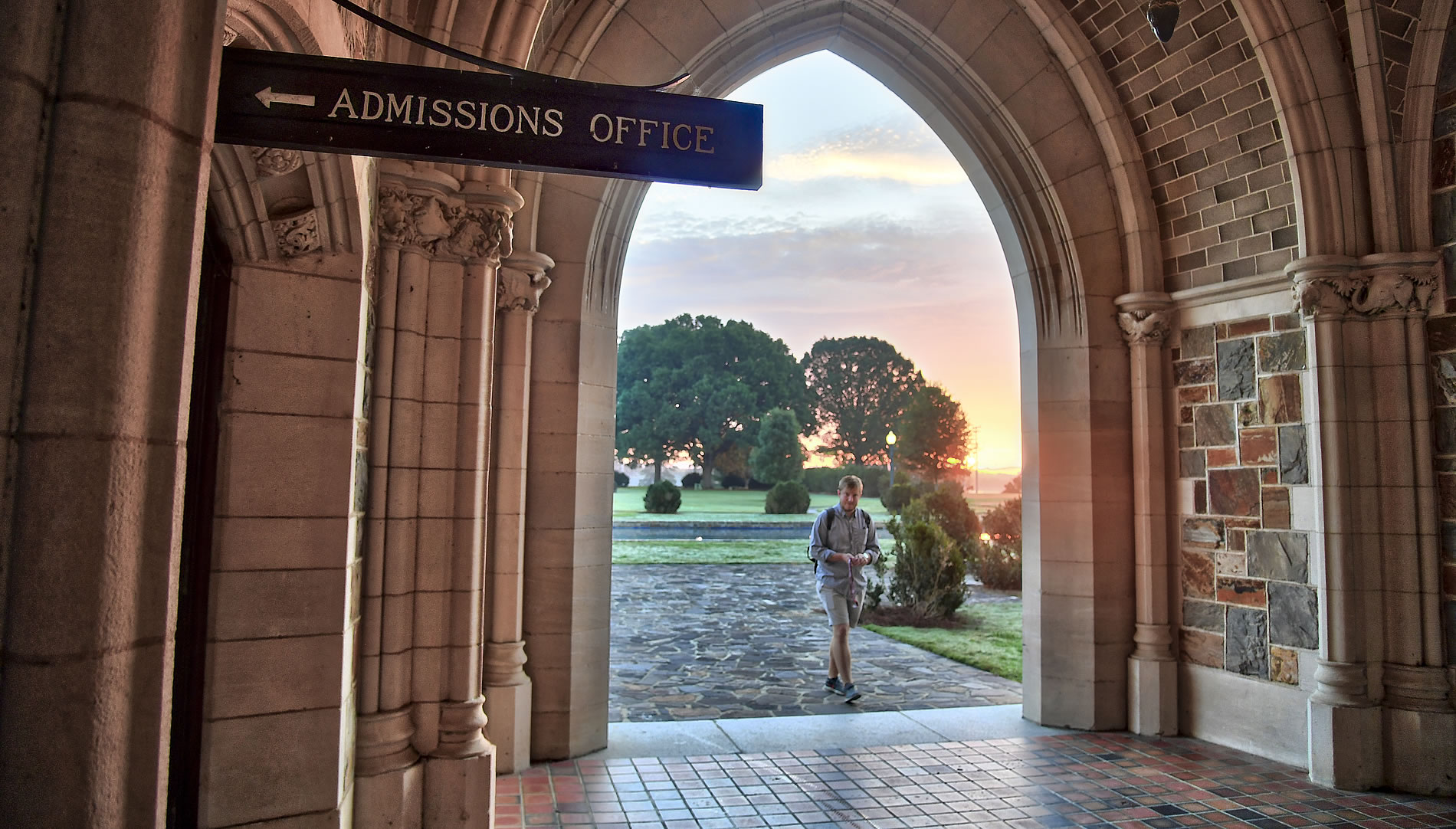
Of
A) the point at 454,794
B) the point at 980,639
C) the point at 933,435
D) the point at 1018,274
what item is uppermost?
the point at 933,435

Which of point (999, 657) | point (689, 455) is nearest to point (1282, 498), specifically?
point (999, 657)

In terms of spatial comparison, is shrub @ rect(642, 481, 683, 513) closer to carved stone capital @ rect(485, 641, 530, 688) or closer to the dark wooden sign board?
carved stone capital @ rect(485, 641, 530, 688)

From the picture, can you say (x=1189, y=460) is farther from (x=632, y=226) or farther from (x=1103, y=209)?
(x=632, y=226)

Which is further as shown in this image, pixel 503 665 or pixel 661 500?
pixel 661 500

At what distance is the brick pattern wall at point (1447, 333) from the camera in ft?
16.8

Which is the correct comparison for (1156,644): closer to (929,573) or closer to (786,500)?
(929,573)

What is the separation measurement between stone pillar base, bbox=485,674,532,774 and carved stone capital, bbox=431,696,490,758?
1.16 meters

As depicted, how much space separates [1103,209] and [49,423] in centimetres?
660

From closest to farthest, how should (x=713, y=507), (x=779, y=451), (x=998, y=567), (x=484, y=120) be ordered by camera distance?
(x=484, y=120) < (x=998, y=567) < (x=713, y=507) < (x=779, y=451)

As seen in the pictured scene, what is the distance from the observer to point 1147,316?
6.34 meters

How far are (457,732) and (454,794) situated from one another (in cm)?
25

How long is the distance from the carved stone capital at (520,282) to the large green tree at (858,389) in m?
36.7

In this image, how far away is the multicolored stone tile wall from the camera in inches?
221

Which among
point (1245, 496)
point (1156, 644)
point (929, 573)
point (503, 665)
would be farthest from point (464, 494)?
point (929, 573)
